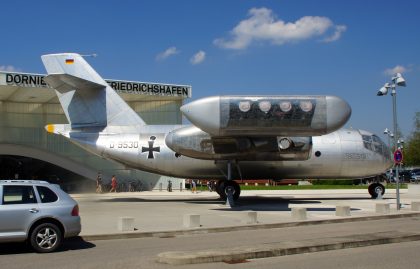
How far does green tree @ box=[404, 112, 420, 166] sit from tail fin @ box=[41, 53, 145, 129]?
6709 cm

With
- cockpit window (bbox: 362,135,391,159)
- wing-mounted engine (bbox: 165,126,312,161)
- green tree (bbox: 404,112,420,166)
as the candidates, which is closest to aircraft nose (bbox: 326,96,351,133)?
wing-mounted engine (bbox: 165,126,312,161)

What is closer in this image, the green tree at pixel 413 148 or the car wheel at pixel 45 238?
the car wheel at pixel 45 238

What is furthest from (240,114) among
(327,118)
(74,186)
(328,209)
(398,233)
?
(74,186)

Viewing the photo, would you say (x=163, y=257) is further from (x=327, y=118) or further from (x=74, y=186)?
(x=74, y=186)

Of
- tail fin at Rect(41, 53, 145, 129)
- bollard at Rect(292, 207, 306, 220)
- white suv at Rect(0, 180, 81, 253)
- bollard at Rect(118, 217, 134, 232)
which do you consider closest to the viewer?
white suv at Rect(0, 180, 81, 253)

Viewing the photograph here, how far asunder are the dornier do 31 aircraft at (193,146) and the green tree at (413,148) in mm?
58617

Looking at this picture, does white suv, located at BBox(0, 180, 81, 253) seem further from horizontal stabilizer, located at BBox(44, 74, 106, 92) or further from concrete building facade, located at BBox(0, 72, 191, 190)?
concrete building facade, located at BBox(0, 72, 191, 190)

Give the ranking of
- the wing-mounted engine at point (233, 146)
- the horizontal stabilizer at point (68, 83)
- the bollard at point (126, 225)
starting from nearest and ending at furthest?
the bollard at point (126, 225), the wing-mounted engine at point (233, 146), the horizontal stabilizer at point (68, 83)

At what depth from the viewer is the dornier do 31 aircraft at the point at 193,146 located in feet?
77.9

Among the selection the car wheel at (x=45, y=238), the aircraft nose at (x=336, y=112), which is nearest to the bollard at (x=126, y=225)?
the car wheel at (x=45, y=238)

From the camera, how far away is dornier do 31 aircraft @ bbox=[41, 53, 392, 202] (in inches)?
934

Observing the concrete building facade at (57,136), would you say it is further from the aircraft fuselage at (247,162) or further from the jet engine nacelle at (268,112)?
the jet engine nacelle at (268,112)

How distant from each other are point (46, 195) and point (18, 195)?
59cm

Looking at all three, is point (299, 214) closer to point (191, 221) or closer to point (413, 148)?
point (191, 221)
